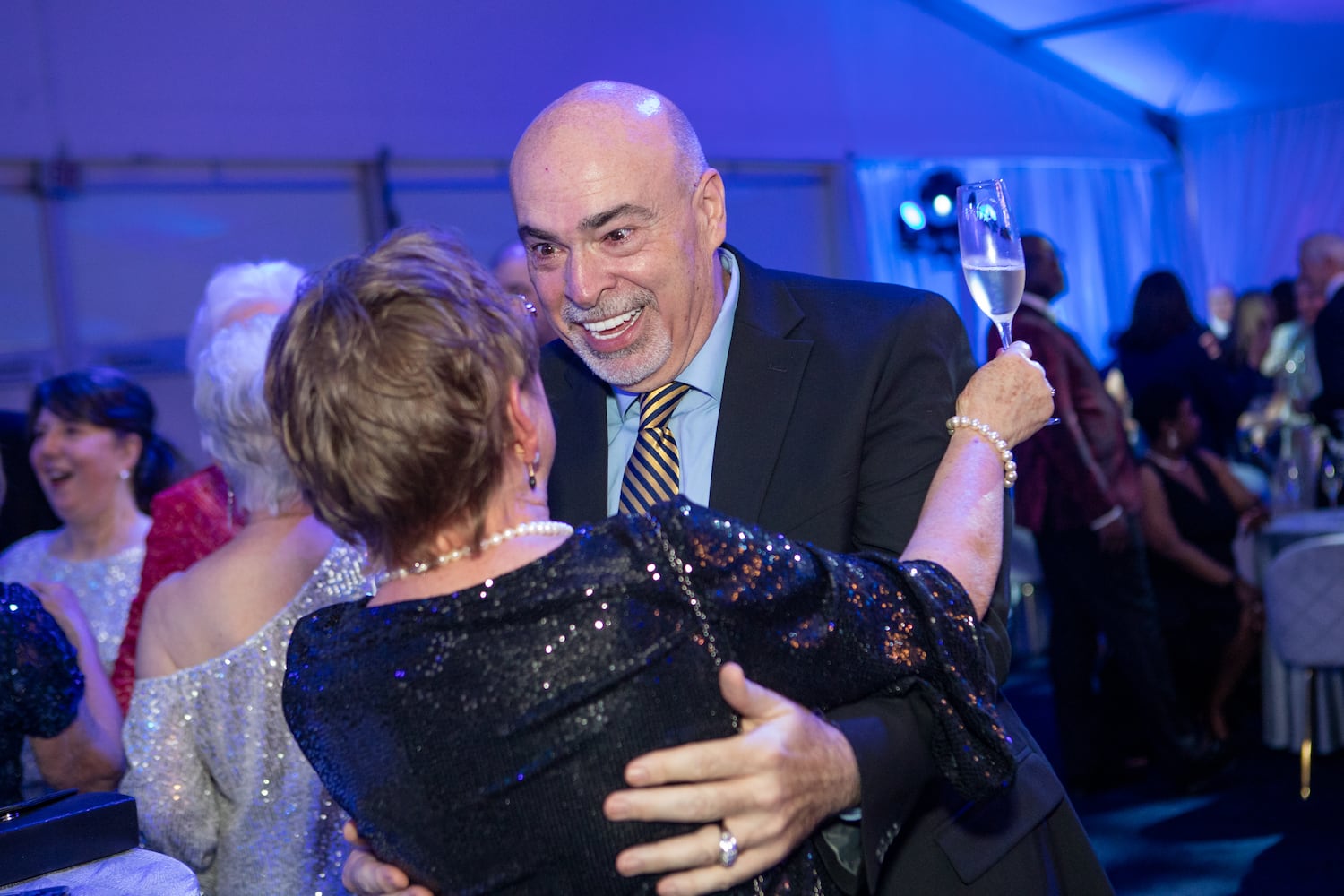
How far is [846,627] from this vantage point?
1267 mm

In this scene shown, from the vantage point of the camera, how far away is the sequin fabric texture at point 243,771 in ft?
7.26

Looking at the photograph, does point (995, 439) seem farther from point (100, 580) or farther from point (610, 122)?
point (100, 580)

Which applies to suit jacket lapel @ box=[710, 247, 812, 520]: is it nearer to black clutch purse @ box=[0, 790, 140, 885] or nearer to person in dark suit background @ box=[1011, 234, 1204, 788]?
black clutch purse @ box=[0, 790, 140, 885]

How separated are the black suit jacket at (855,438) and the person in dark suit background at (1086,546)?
2810 millimetres

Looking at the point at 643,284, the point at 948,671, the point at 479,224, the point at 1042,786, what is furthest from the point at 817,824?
the point at 479,224

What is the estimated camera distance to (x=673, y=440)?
1.93m

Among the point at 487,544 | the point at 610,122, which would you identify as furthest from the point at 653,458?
the point at 487,544

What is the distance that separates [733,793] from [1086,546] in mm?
3771

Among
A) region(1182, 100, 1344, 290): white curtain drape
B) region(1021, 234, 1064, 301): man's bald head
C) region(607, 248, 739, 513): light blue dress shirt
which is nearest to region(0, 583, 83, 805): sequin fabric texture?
region(607, 248, 739, 513): light blue dress shirt

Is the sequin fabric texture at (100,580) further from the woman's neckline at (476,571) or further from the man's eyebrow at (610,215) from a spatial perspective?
the woman's neckline at (476,571)

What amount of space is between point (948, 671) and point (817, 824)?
8.4 inches

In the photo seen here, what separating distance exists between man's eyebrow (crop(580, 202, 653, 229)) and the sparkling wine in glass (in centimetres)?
47

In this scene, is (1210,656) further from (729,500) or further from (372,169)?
(372,169)

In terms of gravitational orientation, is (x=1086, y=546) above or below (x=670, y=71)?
below
